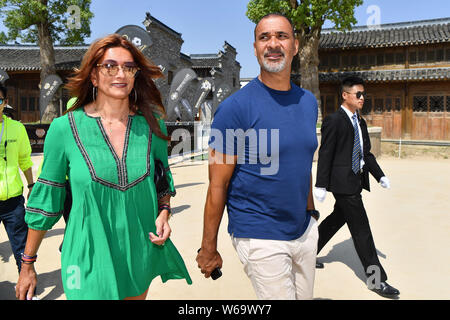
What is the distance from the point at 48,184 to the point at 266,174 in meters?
1.00

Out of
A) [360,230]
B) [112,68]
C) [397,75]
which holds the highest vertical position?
[397,75]

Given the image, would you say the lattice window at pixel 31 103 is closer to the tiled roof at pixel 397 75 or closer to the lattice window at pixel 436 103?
the tiled roof at pixel 397 75

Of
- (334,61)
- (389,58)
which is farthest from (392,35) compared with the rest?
(334,61)

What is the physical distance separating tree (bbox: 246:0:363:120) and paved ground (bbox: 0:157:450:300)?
34.5 ft

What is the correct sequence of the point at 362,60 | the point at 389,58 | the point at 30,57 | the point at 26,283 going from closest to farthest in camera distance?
the point at 26,283 → the point at 389,58 → the point at 362,60 → the point at 30,57

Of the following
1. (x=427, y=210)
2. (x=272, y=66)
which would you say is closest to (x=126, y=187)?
(x=272, y=66)

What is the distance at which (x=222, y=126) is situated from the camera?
1.93m

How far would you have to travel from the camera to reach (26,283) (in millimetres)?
1716

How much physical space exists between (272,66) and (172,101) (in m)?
11.6

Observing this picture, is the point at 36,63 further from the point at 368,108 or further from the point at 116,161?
the point at 116,161

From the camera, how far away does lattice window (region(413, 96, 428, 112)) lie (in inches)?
769

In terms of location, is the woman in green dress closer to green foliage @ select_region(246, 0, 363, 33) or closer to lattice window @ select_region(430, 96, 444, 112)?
green foliage @ select_region(246, 0, 363, 33)

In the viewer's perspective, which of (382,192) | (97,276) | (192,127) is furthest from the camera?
(192,127)

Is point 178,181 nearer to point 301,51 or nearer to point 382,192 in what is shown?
point 382,192
